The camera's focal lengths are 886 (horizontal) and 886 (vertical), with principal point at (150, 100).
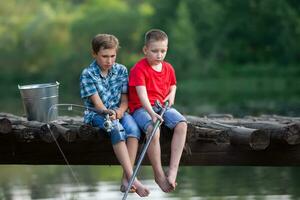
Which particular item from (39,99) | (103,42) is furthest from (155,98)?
(39,99)

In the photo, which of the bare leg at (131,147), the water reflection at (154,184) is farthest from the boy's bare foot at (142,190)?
the water reflection at (154,184)

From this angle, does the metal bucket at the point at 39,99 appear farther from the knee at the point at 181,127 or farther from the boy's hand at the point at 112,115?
the knee at the point at 181,127

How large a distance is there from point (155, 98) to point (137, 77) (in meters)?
0.27

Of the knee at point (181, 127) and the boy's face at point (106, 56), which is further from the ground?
the boy's face at point (106, 56)

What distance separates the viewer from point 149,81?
750 cm

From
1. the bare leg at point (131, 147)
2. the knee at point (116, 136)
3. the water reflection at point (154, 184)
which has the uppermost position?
the knee at point (116, 136)

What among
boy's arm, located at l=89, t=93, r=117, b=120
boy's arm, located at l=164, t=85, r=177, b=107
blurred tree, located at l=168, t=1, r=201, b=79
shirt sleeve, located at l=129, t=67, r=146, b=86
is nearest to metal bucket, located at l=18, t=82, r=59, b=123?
boy's arm, located at l=89, t=93, r=117, b=120

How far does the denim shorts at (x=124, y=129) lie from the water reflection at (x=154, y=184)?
3743mm

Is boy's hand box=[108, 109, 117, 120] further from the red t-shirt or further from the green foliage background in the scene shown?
the green foliage background

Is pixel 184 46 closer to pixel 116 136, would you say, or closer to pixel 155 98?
pixel 155 98

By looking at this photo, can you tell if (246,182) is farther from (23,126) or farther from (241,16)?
(241,16)

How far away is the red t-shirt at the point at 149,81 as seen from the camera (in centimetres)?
745

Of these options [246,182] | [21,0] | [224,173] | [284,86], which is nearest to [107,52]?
[246,182]

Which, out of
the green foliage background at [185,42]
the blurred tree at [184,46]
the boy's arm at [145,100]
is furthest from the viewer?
the blurred tree at [184,46]
